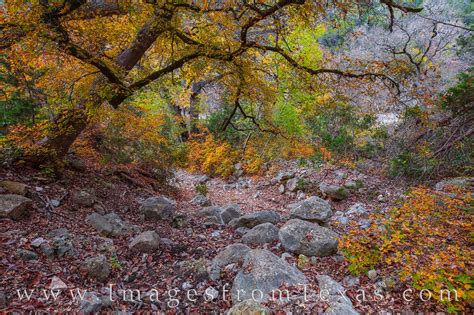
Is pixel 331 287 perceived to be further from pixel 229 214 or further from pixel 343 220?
pixel 229 214

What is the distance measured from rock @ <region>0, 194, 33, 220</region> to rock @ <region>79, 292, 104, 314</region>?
196cm

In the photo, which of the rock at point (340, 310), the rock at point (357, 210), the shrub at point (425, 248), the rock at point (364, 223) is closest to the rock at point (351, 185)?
the rock at point (357, 210)

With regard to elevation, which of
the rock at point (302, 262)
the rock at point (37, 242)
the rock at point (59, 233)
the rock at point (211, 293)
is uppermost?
the rock at point (302, 262)

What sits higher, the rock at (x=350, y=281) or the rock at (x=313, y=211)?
the rock at (x=313, y=211)

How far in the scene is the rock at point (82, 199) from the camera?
5096mm

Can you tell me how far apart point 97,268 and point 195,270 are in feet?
3.97

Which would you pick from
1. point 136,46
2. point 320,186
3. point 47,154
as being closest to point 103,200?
point 47,154

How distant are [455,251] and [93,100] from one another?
5382mm

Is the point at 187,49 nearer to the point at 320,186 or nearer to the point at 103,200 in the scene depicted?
the point at 103,200

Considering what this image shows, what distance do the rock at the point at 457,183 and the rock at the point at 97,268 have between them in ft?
19.9

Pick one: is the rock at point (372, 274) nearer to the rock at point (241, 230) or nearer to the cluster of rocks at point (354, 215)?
the cluster of rocks at point (354, 215)

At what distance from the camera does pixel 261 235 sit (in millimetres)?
4973

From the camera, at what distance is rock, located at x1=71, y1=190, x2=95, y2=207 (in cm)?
510

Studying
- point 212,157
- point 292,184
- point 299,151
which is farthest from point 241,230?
point 212,157
